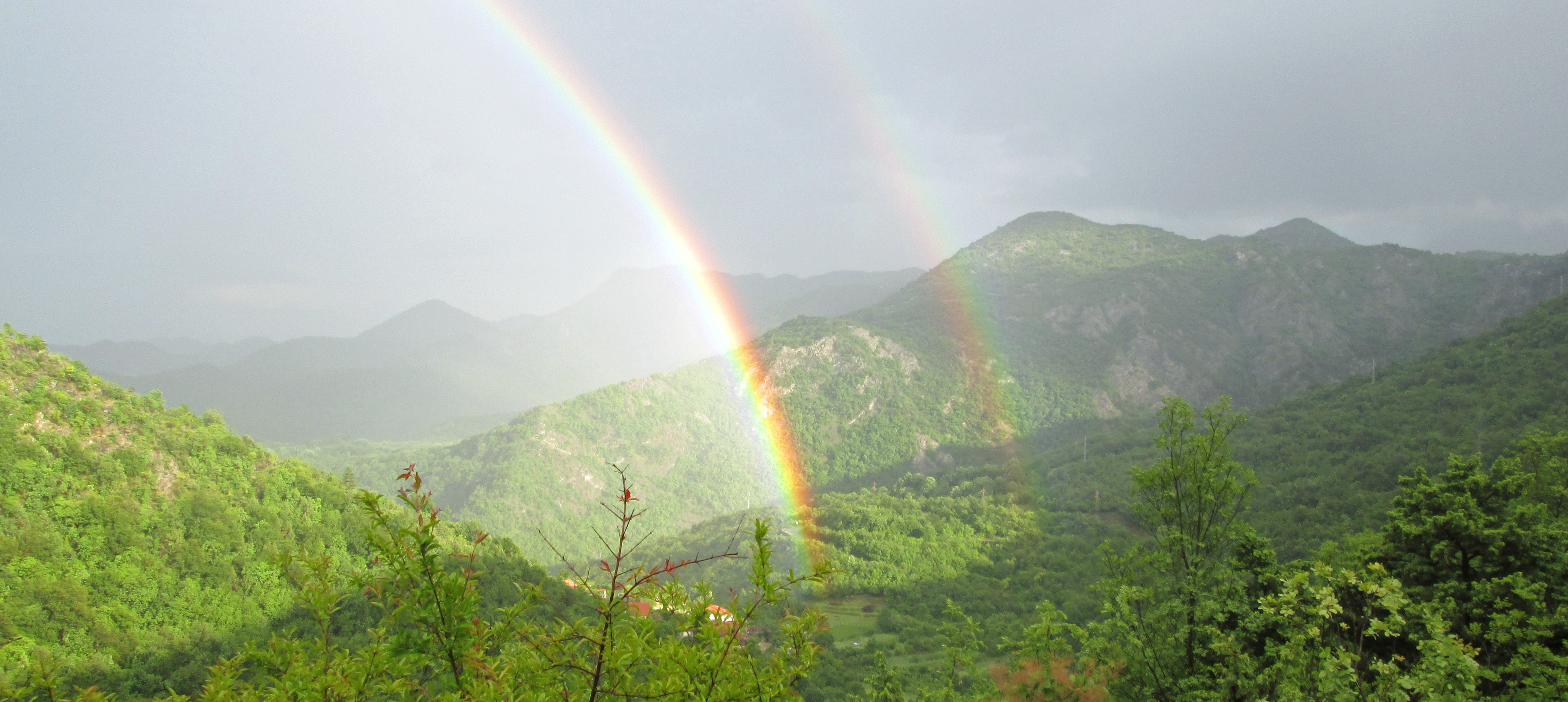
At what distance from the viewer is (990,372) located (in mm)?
115000

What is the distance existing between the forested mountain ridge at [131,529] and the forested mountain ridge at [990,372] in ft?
165

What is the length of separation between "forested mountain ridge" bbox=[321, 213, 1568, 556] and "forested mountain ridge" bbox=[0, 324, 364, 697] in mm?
50170

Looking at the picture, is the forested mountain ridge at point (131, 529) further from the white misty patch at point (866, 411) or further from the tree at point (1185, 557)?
the white misty patch at point (866, 411)

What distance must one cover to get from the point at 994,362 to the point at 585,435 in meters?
73.1

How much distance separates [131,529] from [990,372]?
109 meters

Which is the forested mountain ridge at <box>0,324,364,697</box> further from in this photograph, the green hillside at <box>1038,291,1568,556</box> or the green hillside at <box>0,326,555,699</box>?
the green hillside at <box>1038,291,1568,556</box>

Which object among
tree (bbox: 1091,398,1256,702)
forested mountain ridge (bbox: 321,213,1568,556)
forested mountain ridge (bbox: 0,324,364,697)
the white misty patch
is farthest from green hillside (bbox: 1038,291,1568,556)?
forested mountain ridge (bbox: 0,324,364,697)

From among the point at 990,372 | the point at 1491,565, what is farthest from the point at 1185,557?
the point at 990,372

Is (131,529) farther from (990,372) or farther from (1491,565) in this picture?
(990,372)

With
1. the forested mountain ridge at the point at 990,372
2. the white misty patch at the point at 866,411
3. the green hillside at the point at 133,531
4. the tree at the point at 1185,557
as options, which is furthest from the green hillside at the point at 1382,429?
the green hillside at the point at 133,531

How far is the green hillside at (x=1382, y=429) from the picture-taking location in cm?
3981

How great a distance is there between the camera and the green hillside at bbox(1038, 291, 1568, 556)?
39812 mm

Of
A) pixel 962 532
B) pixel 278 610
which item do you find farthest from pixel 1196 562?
pixel 962 532

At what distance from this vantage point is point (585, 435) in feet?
340
